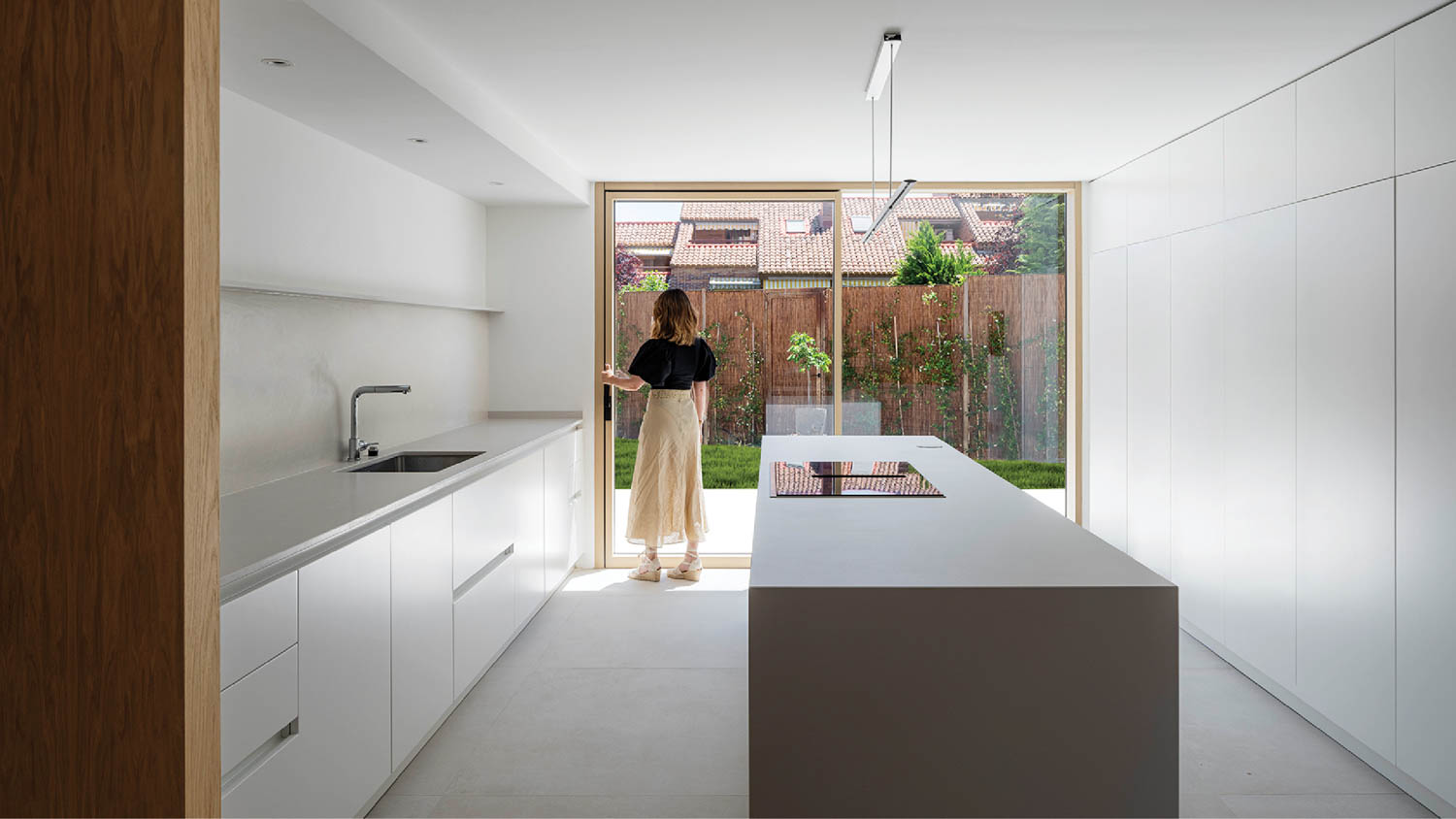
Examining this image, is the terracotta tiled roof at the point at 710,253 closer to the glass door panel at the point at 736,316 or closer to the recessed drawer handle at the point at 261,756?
the glass door panel at the point at 736,316

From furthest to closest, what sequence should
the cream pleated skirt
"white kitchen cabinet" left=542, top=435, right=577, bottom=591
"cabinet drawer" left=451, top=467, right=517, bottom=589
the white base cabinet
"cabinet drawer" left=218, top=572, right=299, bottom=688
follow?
the cream pleated skirt
"white kitchen cabinet" left=542, top=435, right=577, bottom=591
"cabinet drawer" left=451, top=467, right=517, bottom=589
the white base cabinet
"cabinet drawer" left=218, top=572, right=299, bottom=688

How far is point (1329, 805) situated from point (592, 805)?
2.17 metres

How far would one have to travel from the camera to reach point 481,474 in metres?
3.68

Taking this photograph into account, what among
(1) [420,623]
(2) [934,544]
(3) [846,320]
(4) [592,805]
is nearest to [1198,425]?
(3) [846,320]

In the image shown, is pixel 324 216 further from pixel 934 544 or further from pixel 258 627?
pixel 934 544

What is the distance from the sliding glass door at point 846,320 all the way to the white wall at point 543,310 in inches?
6.1

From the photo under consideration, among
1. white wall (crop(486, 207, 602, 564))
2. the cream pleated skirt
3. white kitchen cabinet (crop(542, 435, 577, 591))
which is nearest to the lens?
white kitchen cabinet (crop(542, 435, 577, 591))

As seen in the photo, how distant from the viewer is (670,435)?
543 cm

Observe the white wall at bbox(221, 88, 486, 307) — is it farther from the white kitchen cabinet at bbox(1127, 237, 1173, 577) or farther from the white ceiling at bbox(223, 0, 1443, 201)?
the white kitchen cabinet at bbox(1127, 237, 1173, 577)

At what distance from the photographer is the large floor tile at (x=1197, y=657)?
13.5 feet

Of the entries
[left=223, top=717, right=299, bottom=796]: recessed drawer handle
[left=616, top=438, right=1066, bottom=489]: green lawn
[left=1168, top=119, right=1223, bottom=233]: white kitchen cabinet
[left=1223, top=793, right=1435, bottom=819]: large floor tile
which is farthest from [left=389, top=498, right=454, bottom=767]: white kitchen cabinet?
[left=1168, top=119, right=1223, bottom=233]: white kitchen cabinet

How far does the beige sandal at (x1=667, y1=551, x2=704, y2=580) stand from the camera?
18.4ft
